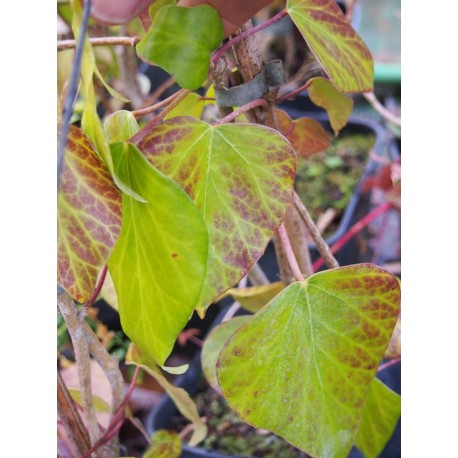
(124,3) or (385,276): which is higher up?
(124,3)

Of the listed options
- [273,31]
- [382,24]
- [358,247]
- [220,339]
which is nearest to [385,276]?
[220,339]

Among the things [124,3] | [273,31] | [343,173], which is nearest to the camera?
[124,3]

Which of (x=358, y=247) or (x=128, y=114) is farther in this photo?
(x=358, y=247)

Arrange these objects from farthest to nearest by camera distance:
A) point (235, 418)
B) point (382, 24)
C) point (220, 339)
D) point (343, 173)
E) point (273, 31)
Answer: point (382, 24) → point (273, 31) → point (343, 173) → point (235, 418) → point (220, 339)

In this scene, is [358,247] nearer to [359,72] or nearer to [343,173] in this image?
[343,173]

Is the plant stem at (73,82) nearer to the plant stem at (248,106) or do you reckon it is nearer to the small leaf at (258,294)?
the plant stem at (248,106)

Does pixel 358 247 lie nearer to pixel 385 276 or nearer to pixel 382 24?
pixel 385 276

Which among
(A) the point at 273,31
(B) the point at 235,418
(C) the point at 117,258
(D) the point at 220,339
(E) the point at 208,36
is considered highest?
(E) the point at 208,36

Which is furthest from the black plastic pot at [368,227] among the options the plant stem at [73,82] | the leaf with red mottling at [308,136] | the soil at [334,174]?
the plant stem at [73,82]
